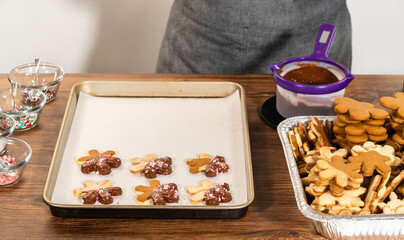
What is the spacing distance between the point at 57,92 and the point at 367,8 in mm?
1774

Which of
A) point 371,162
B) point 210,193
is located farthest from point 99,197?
point 371,162

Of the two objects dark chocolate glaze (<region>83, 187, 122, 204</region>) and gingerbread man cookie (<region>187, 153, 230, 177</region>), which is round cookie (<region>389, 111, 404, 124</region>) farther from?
dark chocolate glaze (<region>83, 187, 122, 204</region>)

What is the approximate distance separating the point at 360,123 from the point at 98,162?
573 mm

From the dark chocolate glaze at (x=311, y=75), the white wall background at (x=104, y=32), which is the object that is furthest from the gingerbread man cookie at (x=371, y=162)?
the white wall background at (x=104, y=32)

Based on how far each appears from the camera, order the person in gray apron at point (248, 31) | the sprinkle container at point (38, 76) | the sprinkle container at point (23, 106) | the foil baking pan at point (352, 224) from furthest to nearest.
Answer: the person in gray apron at point (248, 31) < the sprinkle container at point (38, 76) < the sprinkle container at point (23, 106) < the foil baking pan at point (352, 224)

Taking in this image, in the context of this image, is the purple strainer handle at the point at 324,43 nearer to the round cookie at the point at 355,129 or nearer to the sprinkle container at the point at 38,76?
the round cookie at the point at 355,129

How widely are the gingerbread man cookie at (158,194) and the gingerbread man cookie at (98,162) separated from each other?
0.32 ft

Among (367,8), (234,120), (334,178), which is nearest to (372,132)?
(334,178)

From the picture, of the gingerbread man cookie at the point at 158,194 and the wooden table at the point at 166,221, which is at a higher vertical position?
the gingerbread man cookie at the point at 158,194

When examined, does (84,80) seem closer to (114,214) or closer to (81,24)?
(114,214)

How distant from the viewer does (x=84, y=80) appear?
149cm

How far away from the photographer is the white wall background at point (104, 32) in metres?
2.47

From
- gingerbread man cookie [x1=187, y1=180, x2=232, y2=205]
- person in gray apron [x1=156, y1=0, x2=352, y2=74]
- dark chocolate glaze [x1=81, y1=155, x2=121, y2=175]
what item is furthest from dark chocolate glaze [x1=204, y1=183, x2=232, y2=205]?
person in gray apron [x1=156, y1=0, x2=352, y2=74]

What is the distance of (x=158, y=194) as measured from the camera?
103 centimetres
